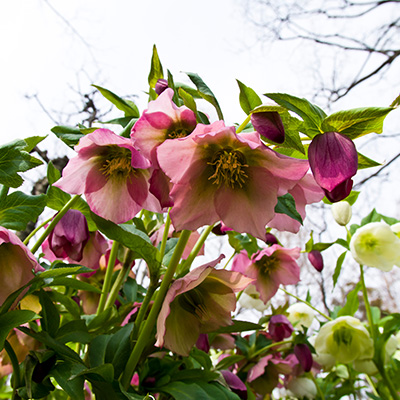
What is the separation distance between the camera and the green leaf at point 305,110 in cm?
36

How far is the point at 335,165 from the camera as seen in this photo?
0.35 meters

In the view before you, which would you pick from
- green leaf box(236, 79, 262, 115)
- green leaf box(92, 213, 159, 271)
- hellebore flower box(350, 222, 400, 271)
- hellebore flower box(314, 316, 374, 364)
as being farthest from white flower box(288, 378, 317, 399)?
green leaf box(236, 79, 262, 115)

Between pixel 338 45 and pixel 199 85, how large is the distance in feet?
9.06

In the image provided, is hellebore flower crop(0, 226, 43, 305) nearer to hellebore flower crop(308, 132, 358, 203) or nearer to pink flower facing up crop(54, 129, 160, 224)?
pink flower facing up crop(54, 129, 160, 224)

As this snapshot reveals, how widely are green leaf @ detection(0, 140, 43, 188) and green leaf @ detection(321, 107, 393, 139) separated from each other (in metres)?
0.31

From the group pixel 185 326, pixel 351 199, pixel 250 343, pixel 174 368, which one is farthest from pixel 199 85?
pixel 250 343

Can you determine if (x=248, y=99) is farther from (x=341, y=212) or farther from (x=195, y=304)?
(x=341, y=212)

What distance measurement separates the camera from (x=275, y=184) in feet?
1.26

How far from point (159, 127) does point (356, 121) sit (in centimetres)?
19

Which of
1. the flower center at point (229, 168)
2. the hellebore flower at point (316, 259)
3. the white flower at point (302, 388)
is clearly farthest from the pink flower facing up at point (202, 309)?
the white flower at point (302, 388)

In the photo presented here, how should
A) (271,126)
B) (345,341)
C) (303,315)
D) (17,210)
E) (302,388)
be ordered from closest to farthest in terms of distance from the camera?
(271,126)
(17,210)
(345,341)
(302,388)
(303,315)

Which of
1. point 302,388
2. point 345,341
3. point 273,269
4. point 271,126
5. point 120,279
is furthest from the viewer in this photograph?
point 302,388

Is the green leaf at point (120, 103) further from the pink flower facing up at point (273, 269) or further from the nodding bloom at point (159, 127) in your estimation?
the pink flower facing up at point (273, 269)

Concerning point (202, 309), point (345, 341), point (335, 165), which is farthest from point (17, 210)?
point (345, 341)
